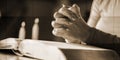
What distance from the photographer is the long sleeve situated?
0.86ft

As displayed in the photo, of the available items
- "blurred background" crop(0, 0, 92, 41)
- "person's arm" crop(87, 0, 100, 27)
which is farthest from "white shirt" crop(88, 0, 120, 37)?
"blurred background" crop(0, 0, 92, 41)

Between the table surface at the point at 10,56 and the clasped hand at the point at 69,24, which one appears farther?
the table surface at the point at 10,56

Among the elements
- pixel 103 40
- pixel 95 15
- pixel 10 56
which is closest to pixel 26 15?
pixel 95 15

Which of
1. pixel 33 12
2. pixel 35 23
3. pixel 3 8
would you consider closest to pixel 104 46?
pixel 35 23

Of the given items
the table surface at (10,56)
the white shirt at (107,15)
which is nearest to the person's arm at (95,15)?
the white shirt at (107,15)

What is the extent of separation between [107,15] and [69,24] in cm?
29

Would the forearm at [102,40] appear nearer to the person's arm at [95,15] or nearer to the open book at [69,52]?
the open book at [69,52]

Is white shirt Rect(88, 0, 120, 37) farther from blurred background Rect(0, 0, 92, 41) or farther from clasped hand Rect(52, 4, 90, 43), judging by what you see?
blurred background Rect(0, 0, 92, 41)

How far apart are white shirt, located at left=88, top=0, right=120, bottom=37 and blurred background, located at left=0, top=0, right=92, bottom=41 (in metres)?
0.32

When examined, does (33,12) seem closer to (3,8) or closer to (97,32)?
(3,8)

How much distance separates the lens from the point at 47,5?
103cm

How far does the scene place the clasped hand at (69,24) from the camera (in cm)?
23

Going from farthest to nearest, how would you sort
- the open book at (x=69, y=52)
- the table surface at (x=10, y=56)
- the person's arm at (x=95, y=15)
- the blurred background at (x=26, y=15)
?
the blurred background at (x=26, y=15) < the person's arm at (x=95, y=15) < the table surface at (x=10, y=56) < the open book at (x=69, y=52)

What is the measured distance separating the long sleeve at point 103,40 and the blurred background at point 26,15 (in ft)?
2.02
